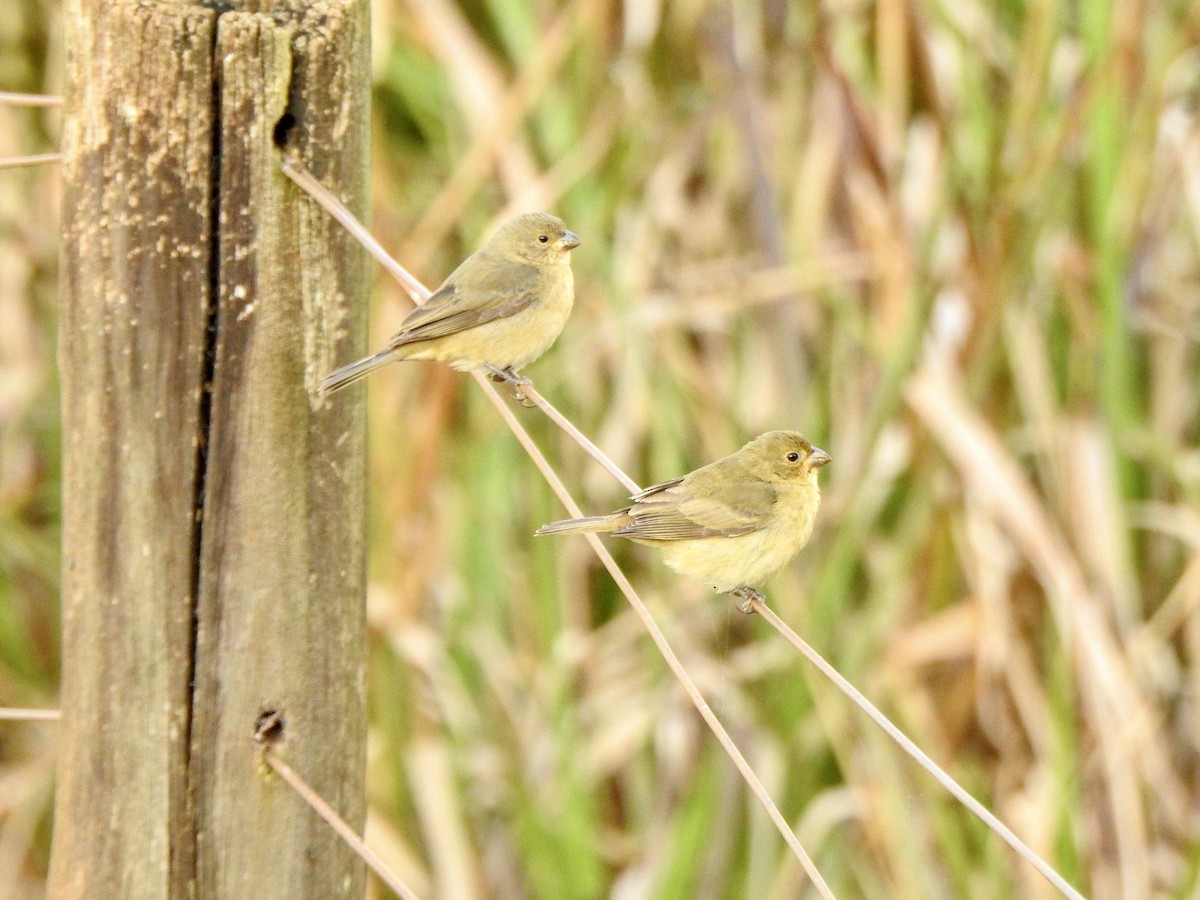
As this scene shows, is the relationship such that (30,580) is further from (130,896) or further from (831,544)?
(130,896)

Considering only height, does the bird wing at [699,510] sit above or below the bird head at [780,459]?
below

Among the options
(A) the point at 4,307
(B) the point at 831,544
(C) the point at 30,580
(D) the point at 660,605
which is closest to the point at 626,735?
(D) the point at 660,605

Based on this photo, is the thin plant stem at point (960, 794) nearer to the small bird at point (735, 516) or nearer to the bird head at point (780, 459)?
the small bird at point (735, 516)

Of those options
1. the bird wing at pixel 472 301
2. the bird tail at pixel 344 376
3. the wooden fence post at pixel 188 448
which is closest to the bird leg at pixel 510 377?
the bird wing at pixel 472 301

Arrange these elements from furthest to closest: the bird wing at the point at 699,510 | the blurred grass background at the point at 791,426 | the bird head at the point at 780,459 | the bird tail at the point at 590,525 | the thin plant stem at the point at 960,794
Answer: the blurred grass background at the point at 791,426, the bird head at the point at 780,459, the bird wing at the point at 699,510, the bird tail at the point at 590,525, the thin plant stem at the point at 960,794

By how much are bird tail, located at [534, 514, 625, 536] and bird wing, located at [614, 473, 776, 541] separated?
0.03 m

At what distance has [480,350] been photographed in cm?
366

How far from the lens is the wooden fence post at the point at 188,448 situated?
2.03 metres

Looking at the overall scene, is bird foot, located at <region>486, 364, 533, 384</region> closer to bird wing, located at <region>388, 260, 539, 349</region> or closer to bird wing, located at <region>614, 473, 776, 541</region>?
bird wing, located at <region>388, 260, 539, 349</region>

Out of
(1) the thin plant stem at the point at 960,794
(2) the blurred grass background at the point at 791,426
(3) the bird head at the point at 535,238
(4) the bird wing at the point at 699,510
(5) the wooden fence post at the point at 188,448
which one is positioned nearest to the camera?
(1) the thin plant stem at the point at 960,794

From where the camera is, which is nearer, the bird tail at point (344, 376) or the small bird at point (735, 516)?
the bird tail at point (344, 376)

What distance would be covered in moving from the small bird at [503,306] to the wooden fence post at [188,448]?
125 centimetres

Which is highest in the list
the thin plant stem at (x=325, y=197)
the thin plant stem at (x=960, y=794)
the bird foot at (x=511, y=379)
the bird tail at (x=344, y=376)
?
the thin plant stem at (x=325, y=197)

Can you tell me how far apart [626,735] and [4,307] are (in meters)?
2.22
